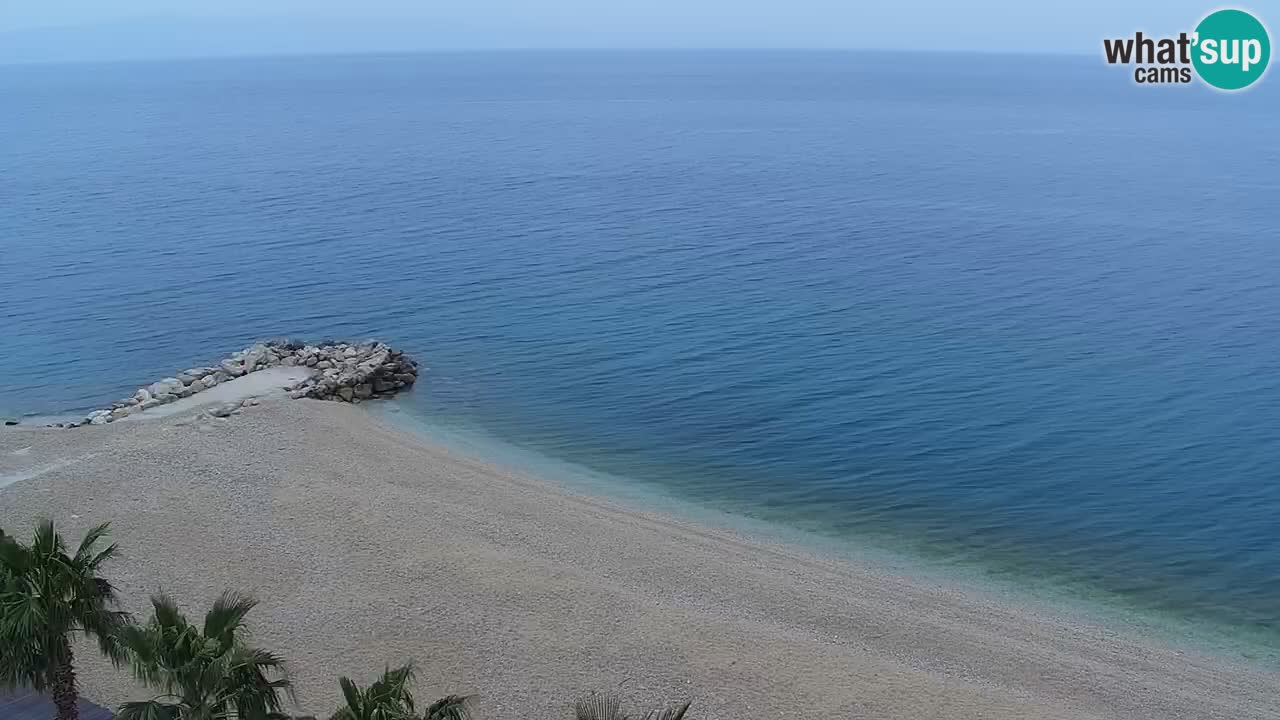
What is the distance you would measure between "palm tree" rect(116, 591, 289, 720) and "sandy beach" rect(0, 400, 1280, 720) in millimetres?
7474

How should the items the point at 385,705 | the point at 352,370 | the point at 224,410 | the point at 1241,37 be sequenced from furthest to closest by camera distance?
the point at 1241,37, the point at 352,370, the point at 224,410, the point at 385,705

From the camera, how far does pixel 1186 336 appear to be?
52.0 metres

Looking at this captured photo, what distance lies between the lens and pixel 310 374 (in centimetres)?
4534

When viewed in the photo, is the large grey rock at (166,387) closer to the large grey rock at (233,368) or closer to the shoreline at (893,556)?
the large grey rock at (233,368)

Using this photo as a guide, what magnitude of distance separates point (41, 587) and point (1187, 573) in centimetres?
2971

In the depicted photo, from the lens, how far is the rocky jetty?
4259 cm

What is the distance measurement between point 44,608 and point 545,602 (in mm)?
13192

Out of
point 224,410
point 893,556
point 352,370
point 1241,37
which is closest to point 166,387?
point 224,410

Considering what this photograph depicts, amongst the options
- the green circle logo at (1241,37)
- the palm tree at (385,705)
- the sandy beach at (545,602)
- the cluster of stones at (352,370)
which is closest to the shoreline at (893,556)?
the sandy beach at (545,602)

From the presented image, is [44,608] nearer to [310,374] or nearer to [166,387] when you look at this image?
[166,387]

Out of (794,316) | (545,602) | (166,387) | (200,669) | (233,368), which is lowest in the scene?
(545,602)

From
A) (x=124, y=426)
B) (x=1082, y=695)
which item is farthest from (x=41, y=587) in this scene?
(x=124, y=426)

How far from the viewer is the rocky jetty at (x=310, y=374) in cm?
4259

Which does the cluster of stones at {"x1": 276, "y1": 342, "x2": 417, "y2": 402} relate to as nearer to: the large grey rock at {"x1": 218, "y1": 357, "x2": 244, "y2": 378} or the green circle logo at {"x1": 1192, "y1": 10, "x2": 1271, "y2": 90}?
the large grey rock at {"x1": 218, "y1": 357, "x2": 244, "y2": 378}
